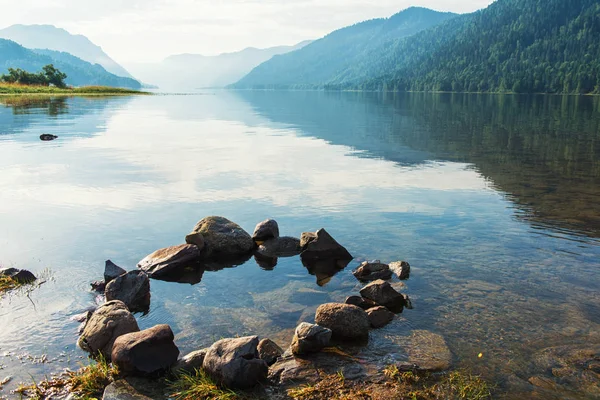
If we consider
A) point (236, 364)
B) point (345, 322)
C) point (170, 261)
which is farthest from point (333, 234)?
point (236, 364)

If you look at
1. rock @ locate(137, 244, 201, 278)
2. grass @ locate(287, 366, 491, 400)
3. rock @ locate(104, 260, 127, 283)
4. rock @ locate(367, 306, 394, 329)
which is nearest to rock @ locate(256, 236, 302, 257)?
rock @ locate(137, 244, 201, 278)

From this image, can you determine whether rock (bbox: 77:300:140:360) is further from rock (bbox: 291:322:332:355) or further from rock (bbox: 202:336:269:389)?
rock (bbox: 291:322:332:355)

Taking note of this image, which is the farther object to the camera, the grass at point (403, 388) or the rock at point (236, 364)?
the rock at point (236, 364)

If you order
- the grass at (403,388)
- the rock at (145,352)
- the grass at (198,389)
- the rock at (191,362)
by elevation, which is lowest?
the grass at (403,388)

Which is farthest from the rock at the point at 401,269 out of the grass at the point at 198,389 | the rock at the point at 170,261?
the grass at the point at 198,389

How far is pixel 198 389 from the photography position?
10.6m

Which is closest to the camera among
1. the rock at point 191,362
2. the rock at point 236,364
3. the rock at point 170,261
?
the rock at point 236,364

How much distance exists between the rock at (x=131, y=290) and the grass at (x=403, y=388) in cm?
670

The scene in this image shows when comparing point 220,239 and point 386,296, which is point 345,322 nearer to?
point 386,296

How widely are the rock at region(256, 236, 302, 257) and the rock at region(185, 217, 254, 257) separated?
25.3 inches

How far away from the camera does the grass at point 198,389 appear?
413 inches

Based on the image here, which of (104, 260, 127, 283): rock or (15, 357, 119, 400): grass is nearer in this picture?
(15, 357, 119, 400): grass

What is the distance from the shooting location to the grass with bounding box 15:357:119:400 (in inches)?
416

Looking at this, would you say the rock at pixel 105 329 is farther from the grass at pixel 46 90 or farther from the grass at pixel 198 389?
the grass at pixel 46 90
